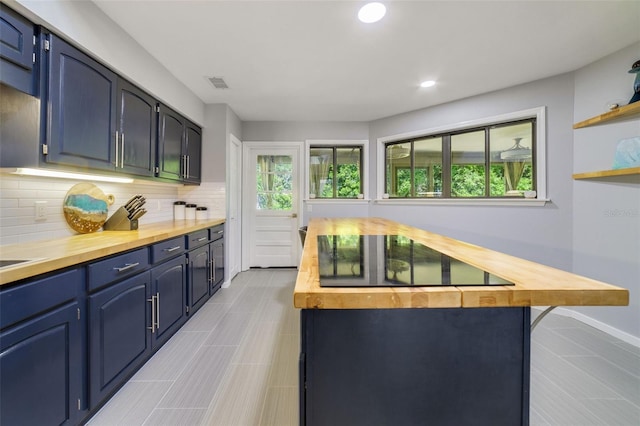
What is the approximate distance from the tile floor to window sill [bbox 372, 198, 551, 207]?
3.91ft

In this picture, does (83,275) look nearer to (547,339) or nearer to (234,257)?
(234,257)

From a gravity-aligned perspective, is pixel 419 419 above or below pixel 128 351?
above

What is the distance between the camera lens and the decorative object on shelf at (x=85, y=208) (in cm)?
182

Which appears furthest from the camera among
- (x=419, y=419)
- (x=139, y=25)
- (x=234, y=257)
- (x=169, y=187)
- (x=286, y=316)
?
(x=234, y=257)

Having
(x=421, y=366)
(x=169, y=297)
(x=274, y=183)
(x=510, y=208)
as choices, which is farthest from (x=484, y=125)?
(x=169, y=297)

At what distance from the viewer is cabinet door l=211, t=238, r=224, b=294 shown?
301 centimetres

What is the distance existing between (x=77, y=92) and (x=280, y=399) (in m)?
2.22

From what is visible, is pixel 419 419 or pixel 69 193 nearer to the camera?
pixel 419 419

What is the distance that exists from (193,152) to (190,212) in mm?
742

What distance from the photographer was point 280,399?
154 centimetres

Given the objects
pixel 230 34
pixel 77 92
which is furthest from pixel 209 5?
pixel 77 92

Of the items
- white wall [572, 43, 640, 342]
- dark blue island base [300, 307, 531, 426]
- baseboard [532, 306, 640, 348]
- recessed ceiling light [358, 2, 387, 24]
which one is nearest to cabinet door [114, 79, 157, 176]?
recessed ceiling light [358, 2, 387, 24]

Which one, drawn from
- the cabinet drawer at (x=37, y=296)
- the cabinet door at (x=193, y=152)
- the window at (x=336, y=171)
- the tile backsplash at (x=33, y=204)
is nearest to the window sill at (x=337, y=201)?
the window at (x=336, y=171)

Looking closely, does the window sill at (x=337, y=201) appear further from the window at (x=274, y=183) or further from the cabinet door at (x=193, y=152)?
the cabinet door at (x=193, y=152)
